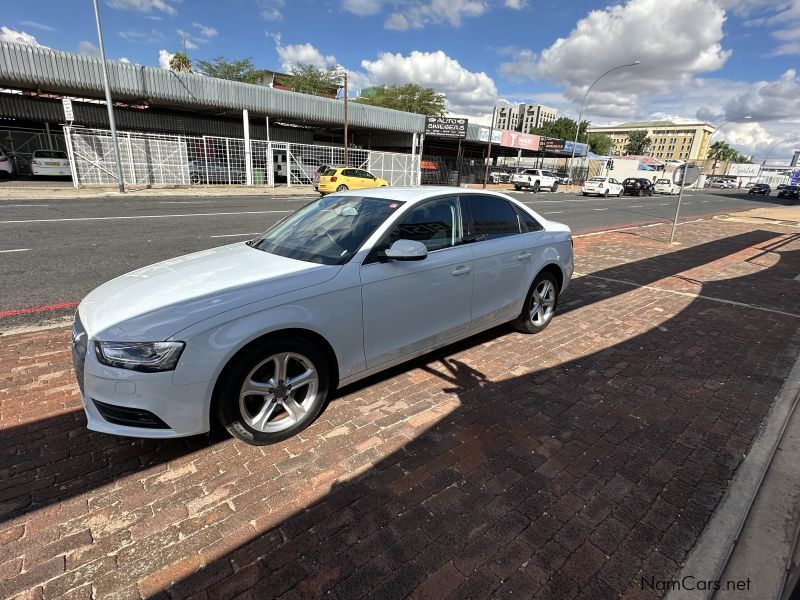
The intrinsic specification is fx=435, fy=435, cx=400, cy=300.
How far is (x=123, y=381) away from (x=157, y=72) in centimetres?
2697

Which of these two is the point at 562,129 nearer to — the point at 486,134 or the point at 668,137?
the point at 486,134

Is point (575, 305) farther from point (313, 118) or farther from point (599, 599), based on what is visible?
point (313, 118)

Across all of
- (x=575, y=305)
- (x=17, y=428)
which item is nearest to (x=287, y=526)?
(x=17, y=428)

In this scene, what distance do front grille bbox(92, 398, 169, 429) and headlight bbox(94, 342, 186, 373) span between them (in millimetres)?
254

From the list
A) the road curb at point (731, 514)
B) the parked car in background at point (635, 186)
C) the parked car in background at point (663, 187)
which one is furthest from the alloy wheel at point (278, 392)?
the parked car in background at point (663, 187)

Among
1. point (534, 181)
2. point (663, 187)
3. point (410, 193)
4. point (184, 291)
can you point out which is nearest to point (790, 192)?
point (663, 187)

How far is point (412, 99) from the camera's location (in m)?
60.1

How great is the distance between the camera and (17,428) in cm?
292

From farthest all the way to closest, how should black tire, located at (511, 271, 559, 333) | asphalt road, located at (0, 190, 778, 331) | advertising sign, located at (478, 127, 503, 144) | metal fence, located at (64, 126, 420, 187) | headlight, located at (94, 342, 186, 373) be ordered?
advertising sign, located at (478, 127, 503, 144), metal fence, located at (64, 126, 420, 187), asphalt road, located at (0, 190, 778, 331), black tire, located at (511, 271, 559, 333), headlight, located at (94, 342, 186, 373)

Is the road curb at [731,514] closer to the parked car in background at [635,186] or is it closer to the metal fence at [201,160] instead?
the metal fence at [201,160]

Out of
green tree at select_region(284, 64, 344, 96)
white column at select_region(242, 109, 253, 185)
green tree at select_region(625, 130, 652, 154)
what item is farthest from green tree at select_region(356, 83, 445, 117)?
green tree at select_region(625, 130, 652, 154)

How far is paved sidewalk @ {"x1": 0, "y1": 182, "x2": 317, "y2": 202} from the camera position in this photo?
16.8 meters

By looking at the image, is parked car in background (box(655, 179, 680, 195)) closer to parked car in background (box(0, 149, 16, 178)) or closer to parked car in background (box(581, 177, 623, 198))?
parked car in background (box(581, 177, 623, 198))

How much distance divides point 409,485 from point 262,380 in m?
1.12
